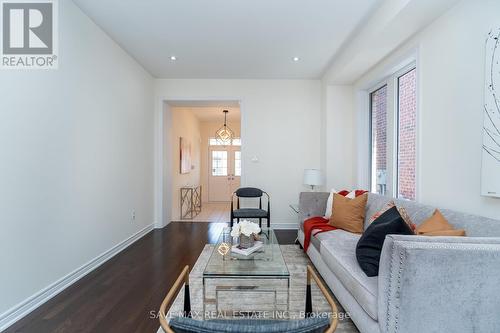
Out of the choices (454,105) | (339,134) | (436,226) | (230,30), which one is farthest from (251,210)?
(454,105)

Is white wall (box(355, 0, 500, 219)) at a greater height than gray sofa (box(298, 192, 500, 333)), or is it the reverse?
white wall (box(355, 0, 500, 219))

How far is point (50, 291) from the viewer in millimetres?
2434

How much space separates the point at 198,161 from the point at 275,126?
15.1ft

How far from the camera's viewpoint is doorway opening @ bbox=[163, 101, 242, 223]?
557cm

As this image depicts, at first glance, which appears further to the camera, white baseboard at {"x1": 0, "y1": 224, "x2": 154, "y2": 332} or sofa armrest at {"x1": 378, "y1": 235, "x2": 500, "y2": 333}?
white baseboard at {"x1": 0, "y1": 224, "x2": 154, "y2": 332}

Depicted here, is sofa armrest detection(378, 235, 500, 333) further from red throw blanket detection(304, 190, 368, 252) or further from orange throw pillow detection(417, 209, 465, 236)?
red throw blanket detection(304, 190, 368, 252)

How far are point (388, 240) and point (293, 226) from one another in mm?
3761

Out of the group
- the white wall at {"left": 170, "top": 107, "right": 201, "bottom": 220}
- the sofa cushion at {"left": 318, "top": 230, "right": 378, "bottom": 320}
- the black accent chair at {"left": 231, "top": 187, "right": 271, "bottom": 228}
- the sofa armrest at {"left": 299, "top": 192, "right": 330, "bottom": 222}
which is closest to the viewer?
the sofa cushion at {"left": 318, "top": 230, "right": 378, "bottom": 320}

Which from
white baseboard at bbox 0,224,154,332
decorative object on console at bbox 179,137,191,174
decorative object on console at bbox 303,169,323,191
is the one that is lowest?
white baseboard at bbox 0,224,154,332

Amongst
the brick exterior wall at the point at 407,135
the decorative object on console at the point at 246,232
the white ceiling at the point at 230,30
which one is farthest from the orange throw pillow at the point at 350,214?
the white ceiling at the point at 230,30

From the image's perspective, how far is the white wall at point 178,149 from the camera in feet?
19.7

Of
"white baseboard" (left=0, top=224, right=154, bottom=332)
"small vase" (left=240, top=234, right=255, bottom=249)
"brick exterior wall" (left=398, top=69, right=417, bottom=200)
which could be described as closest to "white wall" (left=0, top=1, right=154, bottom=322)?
"white baseboard" (left=0, top=224, right=154, bottom=332)

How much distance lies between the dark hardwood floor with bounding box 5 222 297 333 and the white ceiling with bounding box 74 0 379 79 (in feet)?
9.33

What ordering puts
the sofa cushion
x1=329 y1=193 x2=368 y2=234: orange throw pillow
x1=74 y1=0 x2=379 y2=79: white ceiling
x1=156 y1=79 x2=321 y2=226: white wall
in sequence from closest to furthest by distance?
the sofa cushion, x1=74 y1=0 x2=379 y2=79: white ceiling, x1=329 y1=193 x2=368 y2=234: orange throw pillow, x1=156 y1=79 x2=321 y2=226: white wall
